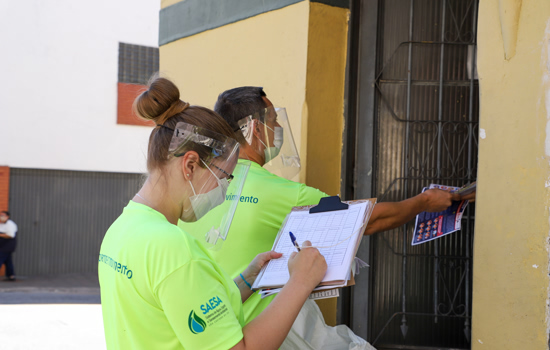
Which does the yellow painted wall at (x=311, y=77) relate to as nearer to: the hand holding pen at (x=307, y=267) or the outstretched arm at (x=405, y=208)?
the outstretched arm at (x=405, y=208)

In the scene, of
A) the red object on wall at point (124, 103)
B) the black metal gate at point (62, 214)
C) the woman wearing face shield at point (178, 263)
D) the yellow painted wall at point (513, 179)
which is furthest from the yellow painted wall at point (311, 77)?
the red object on wall at point (124, 103)

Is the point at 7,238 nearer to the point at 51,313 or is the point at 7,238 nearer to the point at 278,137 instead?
the point at 51,313

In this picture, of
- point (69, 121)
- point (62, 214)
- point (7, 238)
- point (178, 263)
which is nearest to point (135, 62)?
point (69, 121)

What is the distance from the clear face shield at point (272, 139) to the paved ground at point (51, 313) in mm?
4898

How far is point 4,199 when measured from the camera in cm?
1350

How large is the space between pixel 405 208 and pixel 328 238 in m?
0.82

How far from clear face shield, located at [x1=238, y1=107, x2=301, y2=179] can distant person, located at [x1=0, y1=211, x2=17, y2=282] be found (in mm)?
11288

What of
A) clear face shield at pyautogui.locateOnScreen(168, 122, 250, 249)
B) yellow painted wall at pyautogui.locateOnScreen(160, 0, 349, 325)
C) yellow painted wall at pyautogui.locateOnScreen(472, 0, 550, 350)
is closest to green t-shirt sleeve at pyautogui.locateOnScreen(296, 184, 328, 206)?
clear face shield at pyautogui.locateOnScreen(168, 122, 250, 249)

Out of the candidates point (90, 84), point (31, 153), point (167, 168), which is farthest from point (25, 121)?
point (167, 168)

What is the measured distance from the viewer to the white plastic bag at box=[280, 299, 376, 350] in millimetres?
2730

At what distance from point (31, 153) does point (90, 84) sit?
217 cm

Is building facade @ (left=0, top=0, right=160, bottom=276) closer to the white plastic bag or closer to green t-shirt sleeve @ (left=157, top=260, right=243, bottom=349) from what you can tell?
the white plastic bag

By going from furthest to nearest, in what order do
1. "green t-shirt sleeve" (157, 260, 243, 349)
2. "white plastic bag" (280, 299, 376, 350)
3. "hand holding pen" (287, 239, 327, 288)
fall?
"white plastic bag" (280, 299, 376, 350) → "hand holding pen" (287, 239, 327, 288) → "green t-shirt sleeve" (157, 260, 243, 349)

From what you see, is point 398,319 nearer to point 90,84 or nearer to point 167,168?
point 167,168
